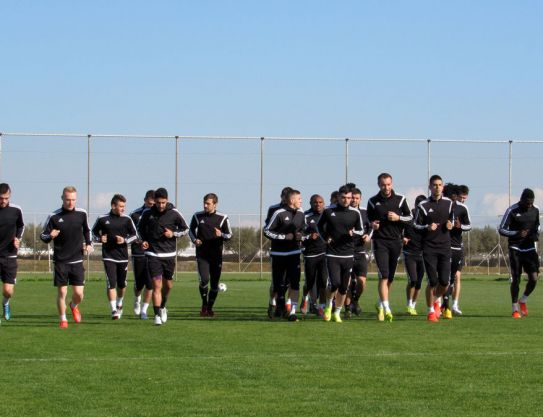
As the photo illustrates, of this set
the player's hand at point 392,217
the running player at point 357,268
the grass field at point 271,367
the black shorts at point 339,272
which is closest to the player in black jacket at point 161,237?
the grass field at point 271,367

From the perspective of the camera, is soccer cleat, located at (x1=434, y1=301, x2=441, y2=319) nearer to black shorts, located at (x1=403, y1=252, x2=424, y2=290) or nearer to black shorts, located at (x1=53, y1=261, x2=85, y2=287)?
black shorts, located at (x1=403, y1=252, x2=424, y2=290)

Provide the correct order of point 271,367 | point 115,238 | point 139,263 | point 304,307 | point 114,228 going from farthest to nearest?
point 304,307 < point 139,263 < point 114,228 < point 115,238 < point 271,367

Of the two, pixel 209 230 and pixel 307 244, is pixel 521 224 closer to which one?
pixel 307 244

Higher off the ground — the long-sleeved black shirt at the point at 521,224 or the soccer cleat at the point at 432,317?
the long-sleeved black shirt at the point at 521,224

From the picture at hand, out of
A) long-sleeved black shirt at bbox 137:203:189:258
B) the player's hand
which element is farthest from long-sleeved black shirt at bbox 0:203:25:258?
the player's hand

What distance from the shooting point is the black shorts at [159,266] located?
18391 mm

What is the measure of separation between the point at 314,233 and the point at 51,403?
424 inches

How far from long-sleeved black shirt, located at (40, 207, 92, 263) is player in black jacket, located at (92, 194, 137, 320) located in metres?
1.42

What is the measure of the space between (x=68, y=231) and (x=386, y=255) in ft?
17.4

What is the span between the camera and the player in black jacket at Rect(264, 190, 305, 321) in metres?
19.7

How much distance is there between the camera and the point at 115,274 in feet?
66.4

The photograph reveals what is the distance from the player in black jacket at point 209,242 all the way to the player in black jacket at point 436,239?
3.64 metres

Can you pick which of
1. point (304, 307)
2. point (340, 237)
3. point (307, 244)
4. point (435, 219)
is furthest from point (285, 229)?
point (304, 307)

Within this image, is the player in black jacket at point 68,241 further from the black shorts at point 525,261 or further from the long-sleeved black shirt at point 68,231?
the black shorts at point 525,261
